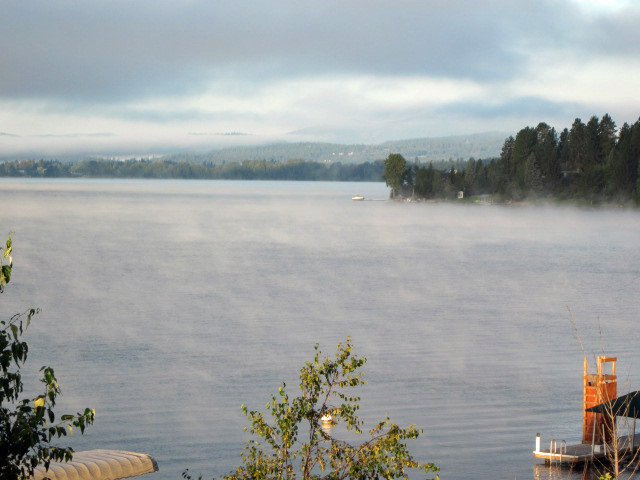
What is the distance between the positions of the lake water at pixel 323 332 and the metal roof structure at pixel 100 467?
2224 millimetres

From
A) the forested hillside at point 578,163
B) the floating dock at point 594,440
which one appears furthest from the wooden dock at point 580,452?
the forested hillside at point 578,163

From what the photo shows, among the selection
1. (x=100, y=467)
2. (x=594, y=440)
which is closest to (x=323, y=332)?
(x=594, y=440)

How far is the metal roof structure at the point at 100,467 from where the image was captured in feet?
46.1

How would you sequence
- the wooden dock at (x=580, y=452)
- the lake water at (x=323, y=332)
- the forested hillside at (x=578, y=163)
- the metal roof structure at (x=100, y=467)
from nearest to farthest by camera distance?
the metal roof structure at (x=100, y=467) < the wooden dock at (x=580, y=452) < the lake water at (x=323, y=332) < the forested hillside at (x=578, y=163)

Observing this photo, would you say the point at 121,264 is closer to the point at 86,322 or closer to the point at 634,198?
the point at 86,322

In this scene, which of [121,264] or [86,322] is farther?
[121,264]

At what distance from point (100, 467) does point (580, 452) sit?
26.9ft

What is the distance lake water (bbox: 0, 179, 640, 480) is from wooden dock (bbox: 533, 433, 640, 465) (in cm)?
33

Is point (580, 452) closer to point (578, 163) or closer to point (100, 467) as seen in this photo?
point (100, 467)

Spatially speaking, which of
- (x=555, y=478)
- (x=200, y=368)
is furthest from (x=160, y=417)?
(x=555, y=478)

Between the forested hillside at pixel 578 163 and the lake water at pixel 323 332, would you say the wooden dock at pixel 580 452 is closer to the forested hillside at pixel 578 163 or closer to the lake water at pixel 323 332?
the lake water at pixel 323 332

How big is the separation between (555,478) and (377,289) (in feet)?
105

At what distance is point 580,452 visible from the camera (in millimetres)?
17953

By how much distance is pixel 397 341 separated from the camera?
105 ft
